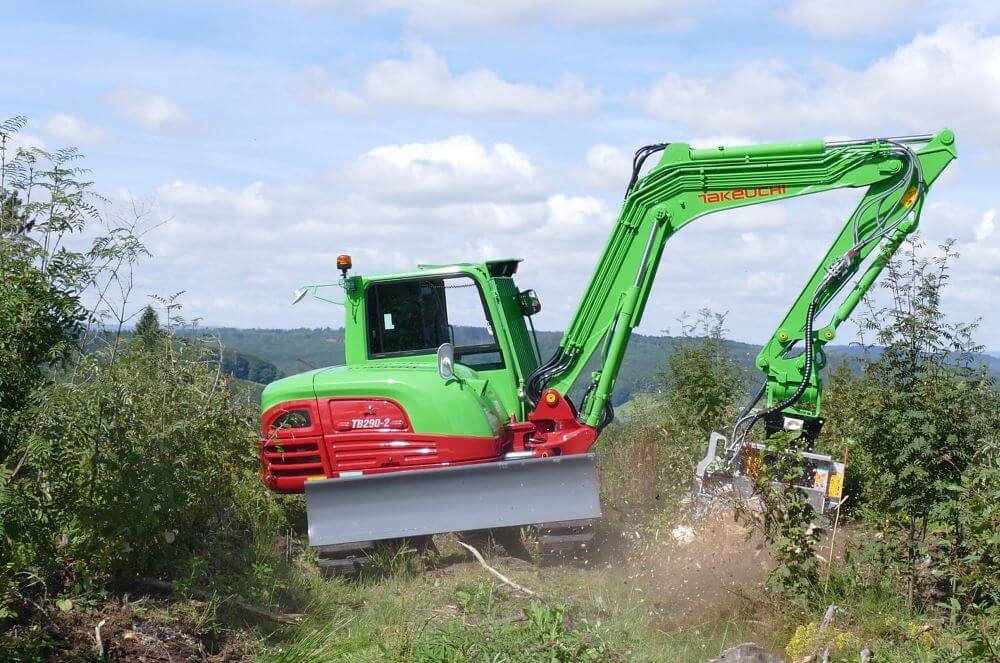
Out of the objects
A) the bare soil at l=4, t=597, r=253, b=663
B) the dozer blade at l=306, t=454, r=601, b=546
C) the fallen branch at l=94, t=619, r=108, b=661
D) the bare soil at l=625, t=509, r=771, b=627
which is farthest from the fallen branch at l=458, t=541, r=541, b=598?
the fallen branch at l=94, t=619, r=108, b=661

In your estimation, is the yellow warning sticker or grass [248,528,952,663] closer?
grass [248,528,952,663]

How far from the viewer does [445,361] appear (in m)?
8.86

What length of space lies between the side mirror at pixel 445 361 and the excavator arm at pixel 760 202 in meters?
0.98

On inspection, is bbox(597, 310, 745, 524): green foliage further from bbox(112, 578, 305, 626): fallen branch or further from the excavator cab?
bbox(112, 578, 305, 626): fallen branch

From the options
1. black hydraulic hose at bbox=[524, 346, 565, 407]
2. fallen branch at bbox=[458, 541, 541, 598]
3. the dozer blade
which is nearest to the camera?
fallen branch at bbox=[458, 541, 541, 598]

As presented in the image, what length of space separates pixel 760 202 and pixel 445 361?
316 centimetres

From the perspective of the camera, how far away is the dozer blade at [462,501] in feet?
28.5

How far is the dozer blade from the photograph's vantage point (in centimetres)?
868

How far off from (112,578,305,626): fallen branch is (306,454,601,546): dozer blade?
1.21 m

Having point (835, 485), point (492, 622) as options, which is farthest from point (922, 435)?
point (492, 622)

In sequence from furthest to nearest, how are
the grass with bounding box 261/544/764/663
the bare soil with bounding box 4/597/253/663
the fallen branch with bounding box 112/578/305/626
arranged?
the fallen branch with bounding box 112/578/305/626
the grass with bounding box 261/544/764/663
the bare soil with bounding box 4/597/253/663

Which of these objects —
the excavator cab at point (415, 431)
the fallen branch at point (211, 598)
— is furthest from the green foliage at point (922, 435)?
the fallen branch at point (211, 598)

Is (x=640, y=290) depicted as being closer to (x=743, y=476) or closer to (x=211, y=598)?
(x=743, y=476)

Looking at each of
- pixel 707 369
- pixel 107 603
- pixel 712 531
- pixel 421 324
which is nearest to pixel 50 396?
pixel 107 603
